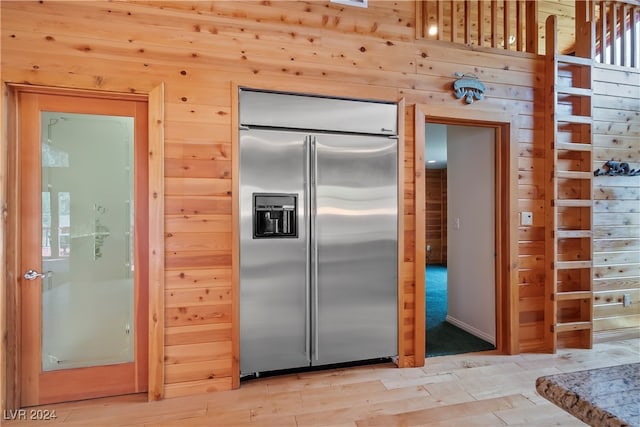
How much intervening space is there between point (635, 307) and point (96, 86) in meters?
5.18

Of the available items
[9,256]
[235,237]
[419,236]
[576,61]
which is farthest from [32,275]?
[576,61]

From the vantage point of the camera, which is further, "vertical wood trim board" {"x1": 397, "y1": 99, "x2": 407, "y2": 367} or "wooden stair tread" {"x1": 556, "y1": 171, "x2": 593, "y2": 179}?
"wooden stair tread" {"x1": 556, "y1": 171, "x2": 593, "y2": 179}

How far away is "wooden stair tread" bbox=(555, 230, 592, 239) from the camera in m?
3.00

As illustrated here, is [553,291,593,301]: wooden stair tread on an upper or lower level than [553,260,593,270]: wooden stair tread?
lower

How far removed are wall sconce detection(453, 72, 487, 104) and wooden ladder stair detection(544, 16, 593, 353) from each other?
2.42 ft

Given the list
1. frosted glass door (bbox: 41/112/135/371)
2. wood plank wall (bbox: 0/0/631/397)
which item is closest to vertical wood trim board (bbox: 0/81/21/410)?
frosted glass door (bbox: 41/112/135/371)

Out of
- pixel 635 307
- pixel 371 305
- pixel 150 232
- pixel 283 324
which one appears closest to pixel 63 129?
pixel 150 232

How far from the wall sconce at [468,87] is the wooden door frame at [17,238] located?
2355mm

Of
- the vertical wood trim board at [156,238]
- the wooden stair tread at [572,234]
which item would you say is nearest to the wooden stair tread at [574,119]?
the wooden stair tread at [572,234]

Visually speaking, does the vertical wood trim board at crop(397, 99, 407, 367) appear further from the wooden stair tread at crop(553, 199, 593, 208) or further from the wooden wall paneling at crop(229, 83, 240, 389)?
the wooden stair tread at crop(553, 199, 593, 208)

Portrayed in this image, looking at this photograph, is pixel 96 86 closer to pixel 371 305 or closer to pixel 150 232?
pixel 150 232

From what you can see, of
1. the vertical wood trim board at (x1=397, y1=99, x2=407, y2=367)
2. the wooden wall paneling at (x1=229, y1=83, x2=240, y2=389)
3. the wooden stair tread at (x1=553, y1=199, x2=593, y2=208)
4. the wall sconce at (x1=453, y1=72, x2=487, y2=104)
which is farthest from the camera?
the wooden stair tread at (x1=553, y1=199, x2=593, y2=208)

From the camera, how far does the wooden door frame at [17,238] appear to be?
2.06 m

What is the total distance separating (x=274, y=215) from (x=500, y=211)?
2.10 m
